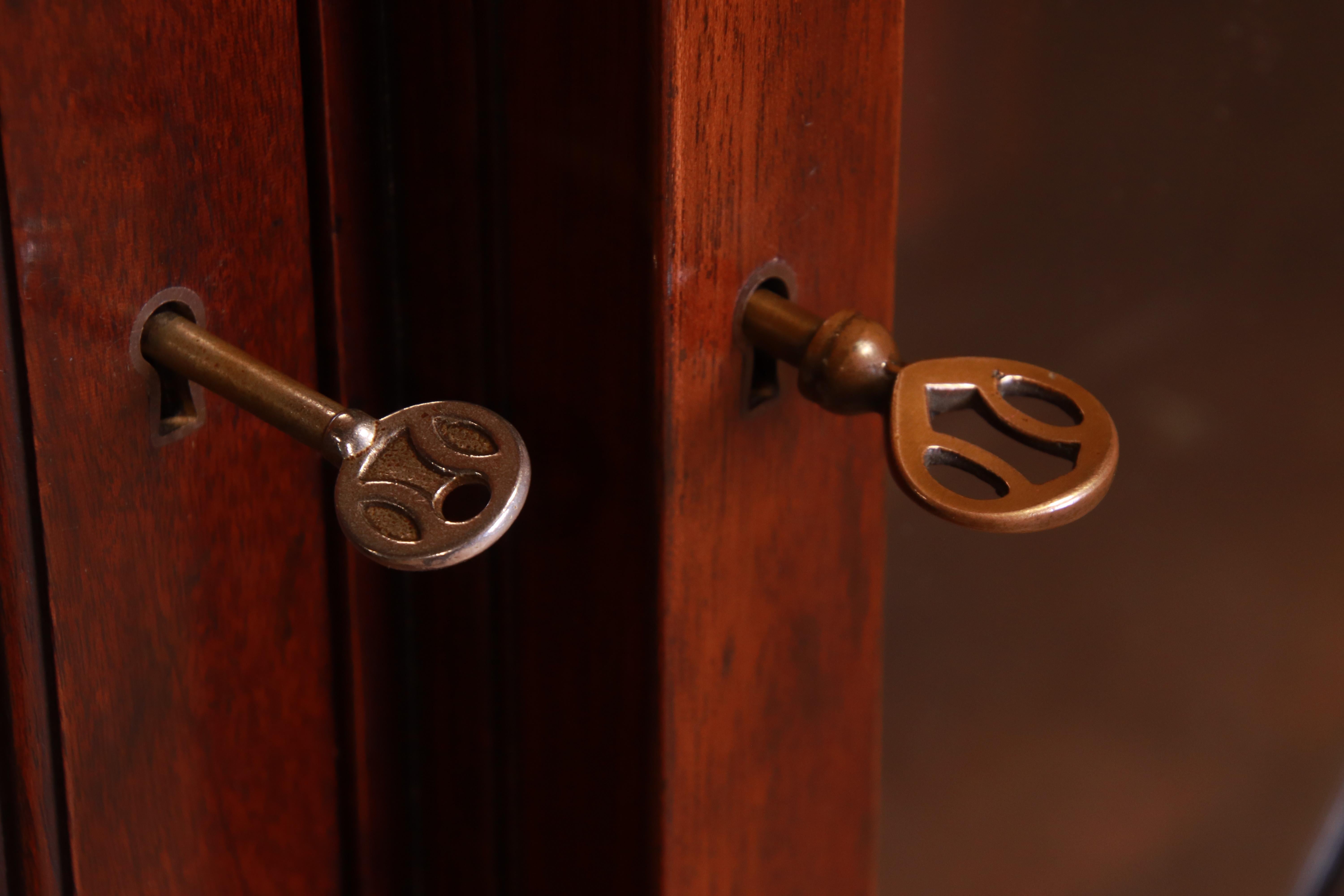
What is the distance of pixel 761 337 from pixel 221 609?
0.75 ft

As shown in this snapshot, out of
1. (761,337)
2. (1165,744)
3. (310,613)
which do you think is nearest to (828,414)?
(761,337)

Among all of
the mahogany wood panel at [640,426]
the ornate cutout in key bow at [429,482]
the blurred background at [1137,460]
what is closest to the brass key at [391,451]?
the ornate cutout in key bow at [429,482]

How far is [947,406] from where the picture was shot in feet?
1.43

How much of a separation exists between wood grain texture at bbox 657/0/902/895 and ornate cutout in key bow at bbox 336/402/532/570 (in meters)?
0.10

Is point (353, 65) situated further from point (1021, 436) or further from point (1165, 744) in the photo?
point (1165, 744)

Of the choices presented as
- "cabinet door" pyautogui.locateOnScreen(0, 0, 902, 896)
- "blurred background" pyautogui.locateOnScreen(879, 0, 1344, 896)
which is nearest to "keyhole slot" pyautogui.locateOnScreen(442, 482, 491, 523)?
"cabinet door" pyautogui.locateOnScreen(0, 0, 902, 896)

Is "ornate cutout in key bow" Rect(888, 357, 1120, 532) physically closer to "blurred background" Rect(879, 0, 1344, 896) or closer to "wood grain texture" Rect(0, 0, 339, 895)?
"wood grain texture" Rect(0, 0, 339, 895)

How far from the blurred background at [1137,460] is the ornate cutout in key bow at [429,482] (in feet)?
1.48

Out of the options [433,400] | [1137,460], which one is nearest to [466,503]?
[433,400]

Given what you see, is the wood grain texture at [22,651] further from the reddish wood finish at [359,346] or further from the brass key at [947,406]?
the brass key at [947,406]

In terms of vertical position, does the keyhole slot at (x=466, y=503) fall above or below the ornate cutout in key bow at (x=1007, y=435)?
below

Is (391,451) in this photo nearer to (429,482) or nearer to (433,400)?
(429,482)

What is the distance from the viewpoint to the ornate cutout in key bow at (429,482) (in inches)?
13.4

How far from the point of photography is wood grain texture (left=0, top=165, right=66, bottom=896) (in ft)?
1.18
